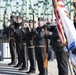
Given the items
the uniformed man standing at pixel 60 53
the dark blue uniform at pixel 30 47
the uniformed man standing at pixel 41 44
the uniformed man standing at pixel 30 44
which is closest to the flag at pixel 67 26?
the uniformed man standing at pixel 60 53

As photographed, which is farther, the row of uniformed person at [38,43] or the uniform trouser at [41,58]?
the uniform trouser at [41,58]

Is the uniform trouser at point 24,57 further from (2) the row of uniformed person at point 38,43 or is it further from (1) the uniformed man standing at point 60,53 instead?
(1) the uniformed man standing at point 60,53

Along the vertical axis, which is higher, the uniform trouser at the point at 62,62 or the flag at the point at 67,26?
the flag at the point at 67,26

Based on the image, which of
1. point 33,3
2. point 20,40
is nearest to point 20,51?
point 20,40

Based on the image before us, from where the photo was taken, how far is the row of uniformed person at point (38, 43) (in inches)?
287

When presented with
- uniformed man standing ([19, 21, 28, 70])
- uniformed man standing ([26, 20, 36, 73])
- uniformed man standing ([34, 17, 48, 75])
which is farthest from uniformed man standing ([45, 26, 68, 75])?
uniformed man standing ([19, 21, 28, 70])

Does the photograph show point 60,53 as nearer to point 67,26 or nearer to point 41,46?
point 41,46

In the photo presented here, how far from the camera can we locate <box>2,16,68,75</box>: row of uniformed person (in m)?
7.30

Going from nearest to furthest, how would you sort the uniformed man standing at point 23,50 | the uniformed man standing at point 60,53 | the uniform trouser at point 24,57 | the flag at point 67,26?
the flag at point 67,26 < the uniformed man standing at point 60,53 < the uniformed man standing at point 23,50 < the uniform trouser at point 24,57

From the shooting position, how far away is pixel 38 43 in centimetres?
849

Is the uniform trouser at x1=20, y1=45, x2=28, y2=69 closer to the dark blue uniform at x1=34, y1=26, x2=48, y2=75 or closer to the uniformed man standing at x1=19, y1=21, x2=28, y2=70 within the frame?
the uniformed man standing at x1=19, y1=21, x2=28, y2=70

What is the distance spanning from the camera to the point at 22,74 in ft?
31.3

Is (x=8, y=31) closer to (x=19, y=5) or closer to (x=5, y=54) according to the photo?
(x=5, y=54)

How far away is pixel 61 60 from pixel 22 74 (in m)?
2.52
